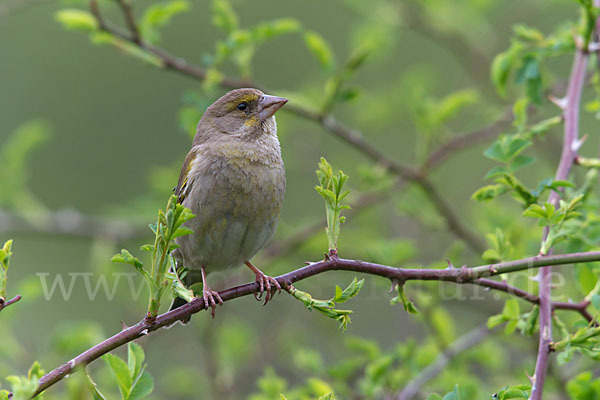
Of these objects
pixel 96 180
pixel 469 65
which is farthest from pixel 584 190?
pixel 96 180

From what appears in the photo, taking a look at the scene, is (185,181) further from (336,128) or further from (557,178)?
(557,178)

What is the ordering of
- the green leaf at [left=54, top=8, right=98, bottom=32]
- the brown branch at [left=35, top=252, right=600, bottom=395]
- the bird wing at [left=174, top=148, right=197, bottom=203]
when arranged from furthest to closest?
the green leaf at [left=54, top=8, right=98, bottom=32] < the bird wing at [left=174, top=148, right=197, bottom=203] < the brown branch at [left=35, top=252, right=600, bottom=395]

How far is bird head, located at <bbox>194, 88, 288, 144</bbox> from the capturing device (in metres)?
4.69

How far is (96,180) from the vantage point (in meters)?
11.2

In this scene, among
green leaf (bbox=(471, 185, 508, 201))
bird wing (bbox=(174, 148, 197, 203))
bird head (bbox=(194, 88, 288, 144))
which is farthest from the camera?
bird head (bbox=(194, 88, 288, 144))

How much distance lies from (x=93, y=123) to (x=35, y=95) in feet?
3.70

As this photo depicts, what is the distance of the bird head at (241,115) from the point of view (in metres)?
4.69

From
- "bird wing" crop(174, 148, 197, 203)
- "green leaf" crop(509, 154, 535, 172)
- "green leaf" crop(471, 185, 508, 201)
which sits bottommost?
"green leaf" crop(471, 185, 508, 201)

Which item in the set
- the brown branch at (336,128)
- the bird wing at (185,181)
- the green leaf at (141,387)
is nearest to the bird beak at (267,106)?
the brown branch at (336,128)

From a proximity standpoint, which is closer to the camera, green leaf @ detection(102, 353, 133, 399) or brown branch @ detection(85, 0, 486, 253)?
green leaf @ detection(102, 353, 133, 399)

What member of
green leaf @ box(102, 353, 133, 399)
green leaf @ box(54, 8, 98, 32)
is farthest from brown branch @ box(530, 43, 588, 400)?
green leaf @ box(54, 8, 98, 32)

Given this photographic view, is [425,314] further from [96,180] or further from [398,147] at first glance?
[96,180]

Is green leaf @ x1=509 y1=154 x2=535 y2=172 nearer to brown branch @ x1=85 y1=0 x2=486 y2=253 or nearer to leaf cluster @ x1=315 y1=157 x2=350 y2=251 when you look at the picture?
leaf cluster @ x1=315 y1=157 x2=350 y2=251

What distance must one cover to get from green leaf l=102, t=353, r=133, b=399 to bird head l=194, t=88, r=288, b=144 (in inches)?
86.9
